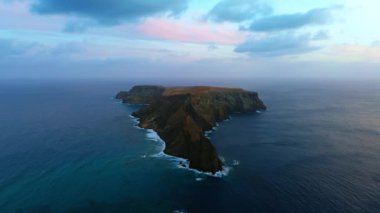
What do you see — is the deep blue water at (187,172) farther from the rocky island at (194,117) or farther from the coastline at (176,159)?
the rocky island at (194,117)

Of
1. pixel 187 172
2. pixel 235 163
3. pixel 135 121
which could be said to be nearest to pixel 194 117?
pixel 135 121

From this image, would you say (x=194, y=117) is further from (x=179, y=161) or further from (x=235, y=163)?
(x=235, y=163)

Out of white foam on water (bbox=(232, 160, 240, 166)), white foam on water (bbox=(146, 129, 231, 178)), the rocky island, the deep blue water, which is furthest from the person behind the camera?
white foam on water (bbox=(232, 160, 240, 166))

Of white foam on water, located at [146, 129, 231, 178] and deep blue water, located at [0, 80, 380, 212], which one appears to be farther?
white foam on water, located at [146, 129, 231, 178]

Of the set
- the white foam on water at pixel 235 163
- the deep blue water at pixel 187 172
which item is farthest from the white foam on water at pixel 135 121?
the white foam on water at pixel 235 163

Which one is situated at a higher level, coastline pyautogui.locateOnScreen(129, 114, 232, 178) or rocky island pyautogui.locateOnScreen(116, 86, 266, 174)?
rocky island pyautogui.locateOnScreen(116, 86, 266, 174)

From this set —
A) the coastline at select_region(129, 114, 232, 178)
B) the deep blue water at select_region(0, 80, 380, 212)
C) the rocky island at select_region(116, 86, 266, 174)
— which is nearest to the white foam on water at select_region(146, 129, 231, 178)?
the coastline at select_region(129, 114, 232, 178)

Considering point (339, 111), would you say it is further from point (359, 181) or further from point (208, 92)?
point (359, 181)

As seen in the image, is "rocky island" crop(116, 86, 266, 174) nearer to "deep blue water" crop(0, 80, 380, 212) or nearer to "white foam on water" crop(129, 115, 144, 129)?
"white foam on water" crop(129, 115, 144, 129)
